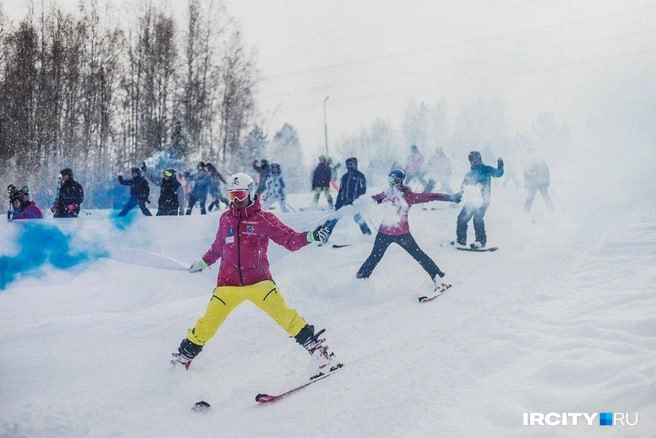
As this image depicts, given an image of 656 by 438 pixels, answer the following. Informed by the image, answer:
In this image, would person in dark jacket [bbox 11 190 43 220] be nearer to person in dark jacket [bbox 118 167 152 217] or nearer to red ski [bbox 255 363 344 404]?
person in dark jacket [bbox 118 167 152 217]

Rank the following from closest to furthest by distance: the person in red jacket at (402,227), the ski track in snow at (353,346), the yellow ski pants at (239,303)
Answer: the ski track in snow at (353,346), the yellow ski pants at (239,303), the person in red jacket at (402,227)

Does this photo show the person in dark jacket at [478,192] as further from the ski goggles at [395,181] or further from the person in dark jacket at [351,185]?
the ski goggles at [395,181]

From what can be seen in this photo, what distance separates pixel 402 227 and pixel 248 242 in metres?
2.85

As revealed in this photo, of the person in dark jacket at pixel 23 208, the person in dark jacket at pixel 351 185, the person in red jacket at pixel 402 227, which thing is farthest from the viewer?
the person in dark jacket at pixel 351 185

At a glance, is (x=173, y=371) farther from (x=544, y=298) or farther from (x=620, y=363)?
(x=544, y=298)

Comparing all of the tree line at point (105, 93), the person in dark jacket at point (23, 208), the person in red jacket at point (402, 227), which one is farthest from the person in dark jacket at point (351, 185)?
the tree line at point (105, 93)

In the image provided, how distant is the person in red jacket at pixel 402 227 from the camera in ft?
20.9

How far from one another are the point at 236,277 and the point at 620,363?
3.11m

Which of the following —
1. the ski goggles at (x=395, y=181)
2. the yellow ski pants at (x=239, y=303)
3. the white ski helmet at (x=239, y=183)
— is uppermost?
the ski goggles at (x=395, y=181)

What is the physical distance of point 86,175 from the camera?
22.8 metres

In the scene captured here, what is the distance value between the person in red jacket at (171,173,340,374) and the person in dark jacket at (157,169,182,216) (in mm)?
6954

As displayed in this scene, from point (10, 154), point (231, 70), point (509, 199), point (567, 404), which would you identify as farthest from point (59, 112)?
point (567, 404)

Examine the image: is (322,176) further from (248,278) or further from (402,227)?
(248,278)

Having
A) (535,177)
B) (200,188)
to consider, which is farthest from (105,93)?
(535,177)
